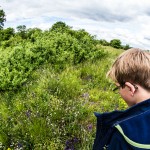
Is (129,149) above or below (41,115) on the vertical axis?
above

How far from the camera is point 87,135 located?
18.0 feet

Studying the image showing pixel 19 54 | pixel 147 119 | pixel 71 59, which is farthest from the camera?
pixel 71 59

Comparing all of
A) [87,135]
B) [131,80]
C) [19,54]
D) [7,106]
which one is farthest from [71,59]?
[131,80]

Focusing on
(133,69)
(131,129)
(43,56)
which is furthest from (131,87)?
(43,56)

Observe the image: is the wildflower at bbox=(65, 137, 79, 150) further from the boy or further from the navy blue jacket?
the navy blue jacket

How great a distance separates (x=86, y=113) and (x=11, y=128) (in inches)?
67.0

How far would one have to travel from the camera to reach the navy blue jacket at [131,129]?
7.80ft

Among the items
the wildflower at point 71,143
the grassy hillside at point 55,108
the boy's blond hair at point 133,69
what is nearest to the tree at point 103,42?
the grassy hillside at point 55,108

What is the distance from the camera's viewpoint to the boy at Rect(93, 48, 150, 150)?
2.39 meters

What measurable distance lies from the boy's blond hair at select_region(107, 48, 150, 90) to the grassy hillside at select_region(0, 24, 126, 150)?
8.81ft

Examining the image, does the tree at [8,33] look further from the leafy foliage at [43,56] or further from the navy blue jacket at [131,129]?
the navy blue jacket at [131,129]

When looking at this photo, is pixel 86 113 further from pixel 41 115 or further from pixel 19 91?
pixel 19 91

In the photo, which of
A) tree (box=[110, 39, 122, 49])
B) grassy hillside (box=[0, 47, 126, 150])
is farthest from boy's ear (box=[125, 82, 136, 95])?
tree (box=[110, 39, 122, 49])

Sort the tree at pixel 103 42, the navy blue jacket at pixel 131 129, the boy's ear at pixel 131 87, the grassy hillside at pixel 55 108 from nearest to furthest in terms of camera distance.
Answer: the navy blue jacket at pixel 131 129 < the boy's ear at pixel 131 87 < the grassy hillside at pixel 55 108 < the tree at pixel 103 42
